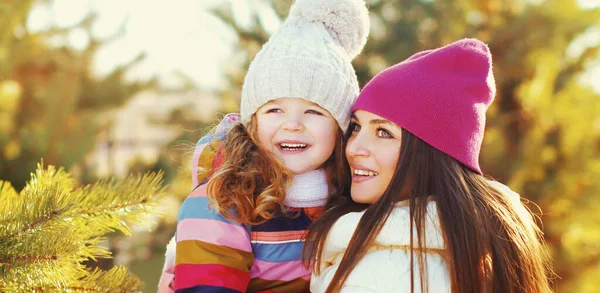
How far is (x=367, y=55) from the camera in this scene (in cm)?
585

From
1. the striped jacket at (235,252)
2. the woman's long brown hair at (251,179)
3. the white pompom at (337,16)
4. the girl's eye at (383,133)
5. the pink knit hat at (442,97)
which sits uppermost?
the white pompom at (337,16)

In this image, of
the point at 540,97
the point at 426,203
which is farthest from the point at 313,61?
the point at 540,97

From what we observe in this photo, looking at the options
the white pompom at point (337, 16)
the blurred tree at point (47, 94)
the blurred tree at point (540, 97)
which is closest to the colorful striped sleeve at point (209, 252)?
the white pompom at point (337, 16)

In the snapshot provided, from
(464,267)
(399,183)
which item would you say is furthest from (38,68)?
(464,267)

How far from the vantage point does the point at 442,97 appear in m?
1.90

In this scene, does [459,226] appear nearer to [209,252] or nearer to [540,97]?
[209,252]

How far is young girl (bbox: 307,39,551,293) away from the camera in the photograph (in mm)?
1744

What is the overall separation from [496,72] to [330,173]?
469 centimetres

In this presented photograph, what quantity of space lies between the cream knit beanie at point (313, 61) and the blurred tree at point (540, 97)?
368 cm

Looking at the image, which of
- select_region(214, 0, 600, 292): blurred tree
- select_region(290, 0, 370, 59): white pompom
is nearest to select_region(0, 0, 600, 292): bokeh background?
select_region(214, 0, 600, 292): blurred tree

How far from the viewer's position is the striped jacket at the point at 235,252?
181 cm

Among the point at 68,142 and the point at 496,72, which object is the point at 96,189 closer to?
the point at 68,142

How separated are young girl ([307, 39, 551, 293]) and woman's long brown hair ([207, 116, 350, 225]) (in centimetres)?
13

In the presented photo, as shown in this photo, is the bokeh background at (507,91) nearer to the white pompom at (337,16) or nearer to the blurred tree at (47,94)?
the blurred tree at (47,94)
